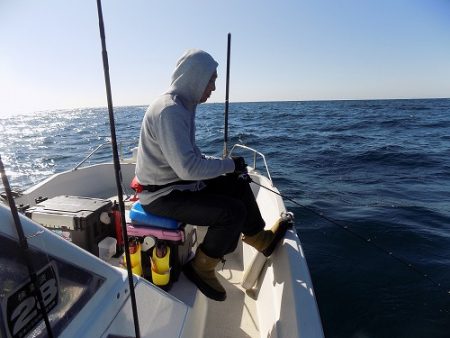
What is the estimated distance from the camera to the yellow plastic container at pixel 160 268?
2373 millimetres

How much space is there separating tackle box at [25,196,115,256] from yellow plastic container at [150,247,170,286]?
47cm

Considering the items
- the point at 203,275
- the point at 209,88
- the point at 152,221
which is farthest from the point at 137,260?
the point at 209,88

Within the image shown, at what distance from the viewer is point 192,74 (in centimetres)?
224

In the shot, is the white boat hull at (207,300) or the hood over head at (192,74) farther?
the hood over head at (192,74)

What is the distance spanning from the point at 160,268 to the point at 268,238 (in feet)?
3.41

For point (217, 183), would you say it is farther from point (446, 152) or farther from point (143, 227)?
point (446, 152)

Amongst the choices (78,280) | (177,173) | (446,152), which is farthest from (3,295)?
(446,152)

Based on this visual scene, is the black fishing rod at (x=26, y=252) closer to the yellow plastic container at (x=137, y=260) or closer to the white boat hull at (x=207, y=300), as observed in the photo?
the white boat hull at (x=207, y=300)

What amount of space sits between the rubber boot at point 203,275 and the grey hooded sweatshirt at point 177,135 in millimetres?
548

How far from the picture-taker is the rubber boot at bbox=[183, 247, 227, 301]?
2395 millimetres

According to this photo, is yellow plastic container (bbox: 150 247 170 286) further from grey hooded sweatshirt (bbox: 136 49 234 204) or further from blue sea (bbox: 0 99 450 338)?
blue sea (bbox: 0 99 450 338)

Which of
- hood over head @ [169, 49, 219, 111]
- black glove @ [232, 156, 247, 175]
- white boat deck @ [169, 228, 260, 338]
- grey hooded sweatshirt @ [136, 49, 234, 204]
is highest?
hood over head @ [169, 49, 219, 111]

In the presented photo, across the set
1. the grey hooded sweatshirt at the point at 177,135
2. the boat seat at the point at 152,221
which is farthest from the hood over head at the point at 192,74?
the boat seat at the point at 152,221

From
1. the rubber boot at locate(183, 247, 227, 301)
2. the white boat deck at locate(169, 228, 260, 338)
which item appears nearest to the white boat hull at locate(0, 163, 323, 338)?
the white boat deck at locate(169, 228, 260, 338)
